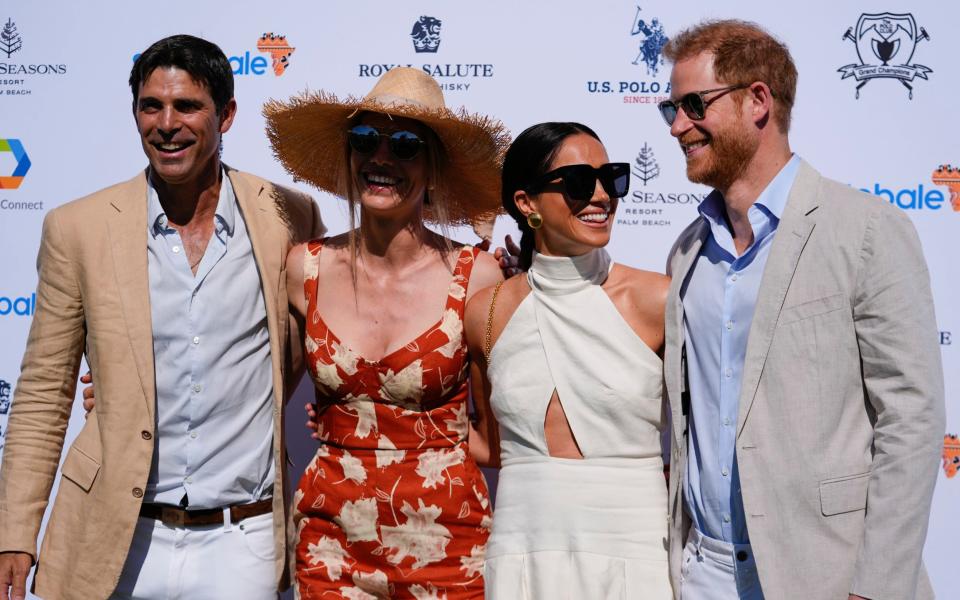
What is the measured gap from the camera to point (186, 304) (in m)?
2.83

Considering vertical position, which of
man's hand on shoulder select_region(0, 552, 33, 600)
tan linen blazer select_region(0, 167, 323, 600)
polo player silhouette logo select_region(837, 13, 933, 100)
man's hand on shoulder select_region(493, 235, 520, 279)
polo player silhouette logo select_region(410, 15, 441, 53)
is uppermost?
polo player silhouette logo select_region(410, 15, 441, 53)

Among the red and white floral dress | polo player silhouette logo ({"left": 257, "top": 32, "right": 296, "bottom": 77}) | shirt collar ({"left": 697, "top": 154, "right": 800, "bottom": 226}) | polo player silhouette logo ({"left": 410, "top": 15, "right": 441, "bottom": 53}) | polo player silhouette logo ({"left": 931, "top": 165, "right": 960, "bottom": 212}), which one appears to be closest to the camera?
shirt collar ({"left": 697, "top": 154, "right": 800, "bottom": 226})

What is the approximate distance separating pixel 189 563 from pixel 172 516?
145mm

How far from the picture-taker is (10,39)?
402 cm

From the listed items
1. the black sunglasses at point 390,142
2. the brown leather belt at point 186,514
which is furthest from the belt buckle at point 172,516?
the black sunglasses at point 390,142

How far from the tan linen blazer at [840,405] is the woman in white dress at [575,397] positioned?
0.38m

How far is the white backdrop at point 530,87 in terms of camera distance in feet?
11.8

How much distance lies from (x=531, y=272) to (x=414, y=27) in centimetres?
141

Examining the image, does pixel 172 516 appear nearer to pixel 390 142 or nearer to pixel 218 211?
pixel 218 211

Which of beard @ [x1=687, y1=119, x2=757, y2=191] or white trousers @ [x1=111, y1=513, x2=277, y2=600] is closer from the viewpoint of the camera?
beard @ [x1=687, y1=119, x2=757, y2=191]

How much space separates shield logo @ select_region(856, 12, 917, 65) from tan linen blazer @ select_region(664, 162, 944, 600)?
1.53 meters

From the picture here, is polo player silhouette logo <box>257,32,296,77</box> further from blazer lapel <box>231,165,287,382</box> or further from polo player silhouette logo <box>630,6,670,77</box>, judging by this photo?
polo player silhouette logo <box>630,6,670,77</box>

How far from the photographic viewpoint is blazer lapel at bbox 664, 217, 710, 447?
245 cm

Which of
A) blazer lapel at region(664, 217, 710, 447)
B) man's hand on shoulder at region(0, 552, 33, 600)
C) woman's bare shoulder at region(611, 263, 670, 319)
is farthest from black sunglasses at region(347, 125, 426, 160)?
man's hand on shoulder at region(0, 552, 33, 600)
